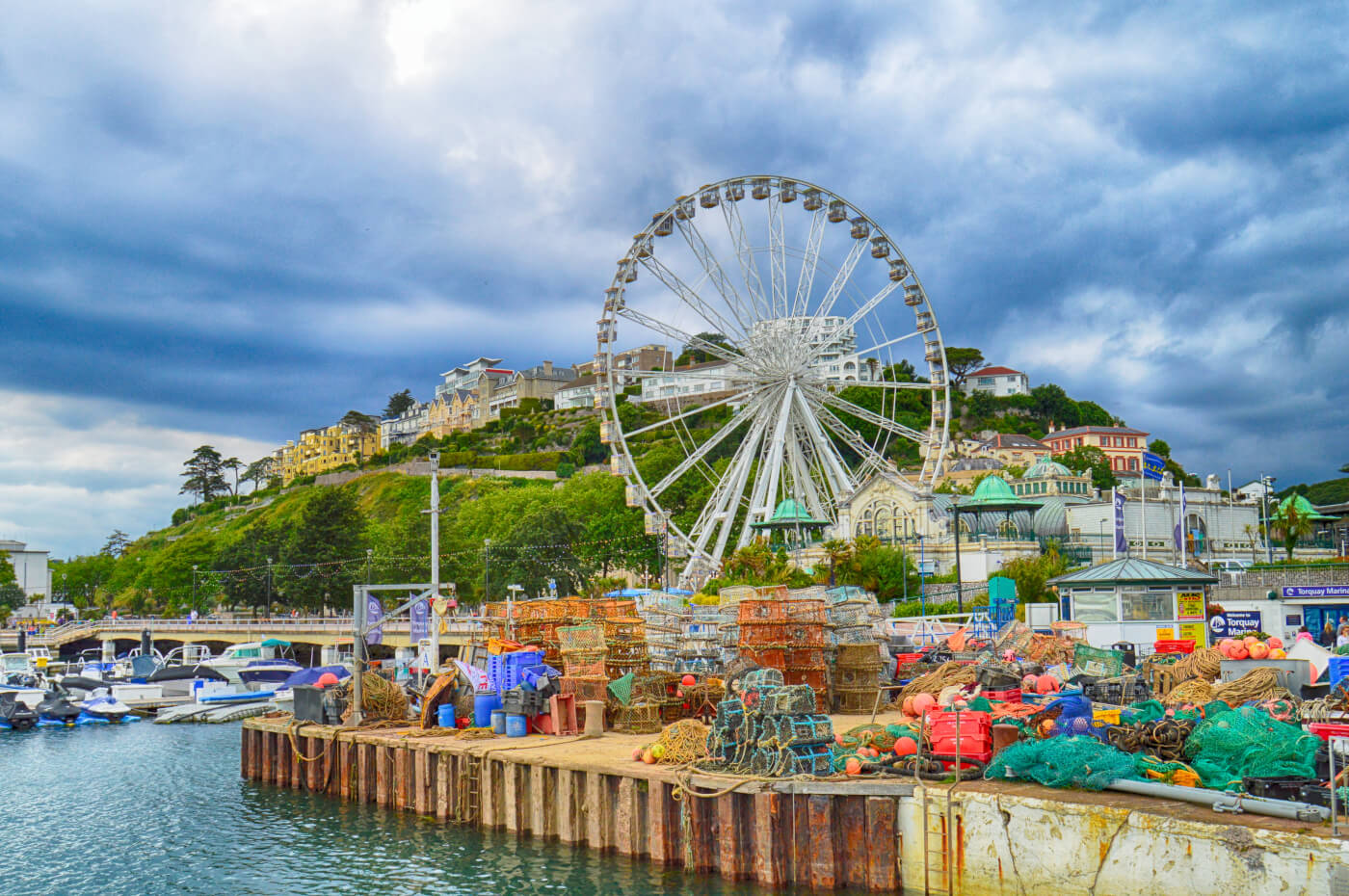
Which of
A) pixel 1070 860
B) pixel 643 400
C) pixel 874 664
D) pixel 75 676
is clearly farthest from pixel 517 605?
pixel 643 400

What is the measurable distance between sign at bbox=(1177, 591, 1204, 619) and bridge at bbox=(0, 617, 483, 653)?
44.9m

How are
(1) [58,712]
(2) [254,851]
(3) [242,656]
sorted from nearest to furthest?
(2) [254,851], (1) [58,712], (3) [242,656]

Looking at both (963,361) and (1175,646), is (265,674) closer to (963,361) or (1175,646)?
(1175,646)

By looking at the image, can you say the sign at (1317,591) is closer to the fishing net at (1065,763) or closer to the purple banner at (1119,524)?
the purple banner at (1119,524)

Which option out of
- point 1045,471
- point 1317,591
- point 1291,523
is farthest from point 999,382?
point 1317,591

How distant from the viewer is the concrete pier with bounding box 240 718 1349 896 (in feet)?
47.7

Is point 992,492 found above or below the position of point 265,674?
above

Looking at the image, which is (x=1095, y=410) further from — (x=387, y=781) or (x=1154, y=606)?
(x=387, y=781)

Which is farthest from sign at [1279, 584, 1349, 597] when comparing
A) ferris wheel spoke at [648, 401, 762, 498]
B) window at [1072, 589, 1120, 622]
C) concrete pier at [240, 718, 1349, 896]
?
concrete pier at [240, 718, 1349, 896]

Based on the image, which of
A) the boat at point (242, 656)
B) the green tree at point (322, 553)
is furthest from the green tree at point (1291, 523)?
the green tree at point (322, 553)

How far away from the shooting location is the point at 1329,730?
16.3 m

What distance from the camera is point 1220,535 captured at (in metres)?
91.5

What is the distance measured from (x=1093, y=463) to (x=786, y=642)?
116 m

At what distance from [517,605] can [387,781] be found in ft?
22.6
